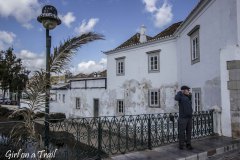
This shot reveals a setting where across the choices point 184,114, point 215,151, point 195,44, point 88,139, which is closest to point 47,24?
point 88,139

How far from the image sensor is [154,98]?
1642 cm

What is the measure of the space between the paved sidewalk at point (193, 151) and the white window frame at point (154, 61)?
900cm

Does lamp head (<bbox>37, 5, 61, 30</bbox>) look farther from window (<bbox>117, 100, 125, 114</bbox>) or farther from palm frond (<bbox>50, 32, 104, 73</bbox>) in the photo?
window (<bbox>117, 100, 125, 114</bbox>)

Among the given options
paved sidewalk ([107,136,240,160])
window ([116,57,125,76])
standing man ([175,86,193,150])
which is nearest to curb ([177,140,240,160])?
paved sidewalk ([107,136,240,160])

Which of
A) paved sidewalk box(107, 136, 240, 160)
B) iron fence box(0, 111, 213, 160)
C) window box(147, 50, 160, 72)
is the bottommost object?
paved sidewalk box(107, 136, 240, 160)

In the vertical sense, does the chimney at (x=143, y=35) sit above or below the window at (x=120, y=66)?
above

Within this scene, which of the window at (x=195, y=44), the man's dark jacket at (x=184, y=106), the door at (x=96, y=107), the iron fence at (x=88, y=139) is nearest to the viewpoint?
the iron fence at (x=88, y=139)

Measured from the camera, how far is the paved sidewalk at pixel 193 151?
5.72 metres

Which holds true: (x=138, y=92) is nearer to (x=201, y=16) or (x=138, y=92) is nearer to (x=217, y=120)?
(x=201, y=16)

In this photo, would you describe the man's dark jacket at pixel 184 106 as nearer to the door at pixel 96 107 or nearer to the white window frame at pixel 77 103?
the door at pixel 96 107

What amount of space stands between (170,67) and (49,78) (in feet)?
38.4

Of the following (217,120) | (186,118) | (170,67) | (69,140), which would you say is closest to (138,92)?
(170,67)

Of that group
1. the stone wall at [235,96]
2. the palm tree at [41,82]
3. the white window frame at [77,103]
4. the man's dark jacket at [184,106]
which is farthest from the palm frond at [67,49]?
the white window frame at [77,103]

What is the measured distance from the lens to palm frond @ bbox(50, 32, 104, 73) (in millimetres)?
4805
